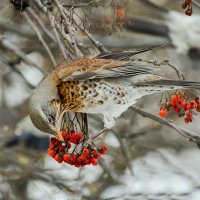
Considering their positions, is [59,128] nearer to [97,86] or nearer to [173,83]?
[97,86]

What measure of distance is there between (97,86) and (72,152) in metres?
0.74

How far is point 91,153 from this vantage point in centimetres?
377

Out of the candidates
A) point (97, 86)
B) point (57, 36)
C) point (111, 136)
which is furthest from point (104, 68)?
point (111, 136)

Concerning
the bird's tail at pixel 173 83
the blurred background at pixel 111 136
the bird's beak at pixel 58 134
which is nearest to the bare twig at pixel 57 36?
the bird's beak at pixel 58 134

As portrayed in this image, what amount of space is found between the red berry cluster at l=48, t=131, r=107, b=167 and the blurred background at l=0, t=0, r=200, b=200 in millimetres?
1465

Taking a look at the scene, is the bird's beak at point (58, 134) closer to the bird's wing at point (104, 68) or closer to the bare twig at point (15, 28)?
the bird's wing at point (104, 68)

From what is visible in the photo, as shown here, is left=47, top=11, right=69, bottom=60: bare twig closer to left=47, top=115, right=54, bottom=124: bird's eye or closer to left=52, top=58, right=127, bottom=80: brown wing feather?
left=52, top=58, right=127, bottom=80: brown wing feather

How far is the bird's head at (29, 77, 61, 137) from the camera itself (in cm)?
389

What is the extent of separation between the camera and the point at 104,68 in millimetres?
4266

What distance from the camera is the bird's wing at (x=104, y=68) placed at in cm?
412

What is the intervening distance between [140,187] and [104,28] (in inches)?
100

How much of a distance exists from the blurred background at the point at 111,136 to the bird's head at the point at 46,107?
1.13m

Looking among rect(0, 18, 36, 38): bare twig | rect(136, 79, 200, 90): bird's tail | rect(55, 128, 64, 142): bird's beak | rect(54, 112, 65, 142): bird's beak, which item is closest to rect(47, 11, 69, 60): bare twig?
rect(54, 112, 65, 142): bird's beak

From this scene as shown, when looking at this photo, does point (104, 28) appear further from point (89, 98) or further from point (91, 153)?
point (91, 153)
